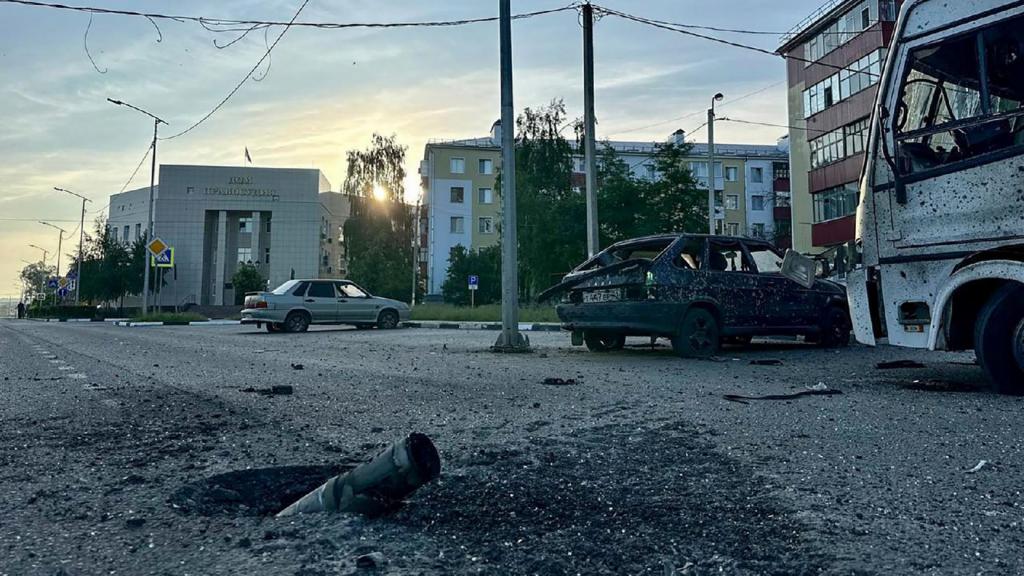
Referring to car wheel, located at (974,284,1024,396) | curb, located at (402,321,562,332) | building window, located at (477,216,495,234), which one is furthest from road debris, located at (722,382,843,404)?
building window, located at (477,216,495,234)

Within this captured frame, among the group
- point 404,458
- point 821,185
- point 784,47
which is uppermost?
point 784,47

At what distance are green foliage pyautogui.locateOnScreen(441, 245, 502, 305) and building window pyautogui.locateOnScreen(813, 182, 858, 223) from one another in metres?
21.3

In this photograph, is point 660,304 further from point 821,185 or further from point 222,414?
point 821,185

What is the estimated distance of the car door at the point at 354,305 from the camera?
1838 cm

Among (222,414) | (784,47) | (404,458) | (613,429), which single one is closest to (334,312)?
(222,414)

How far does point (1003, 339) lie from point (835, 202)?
30.0m

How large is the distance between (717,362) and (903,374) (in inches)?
70.9

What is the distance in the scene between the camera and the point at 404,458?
188cm

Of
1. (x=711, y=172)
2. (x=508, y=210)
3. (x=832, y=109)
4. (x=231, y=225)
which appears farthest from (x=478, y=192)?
(x=508, y=210)

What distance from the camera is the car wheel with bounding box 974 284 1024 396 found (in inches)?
173

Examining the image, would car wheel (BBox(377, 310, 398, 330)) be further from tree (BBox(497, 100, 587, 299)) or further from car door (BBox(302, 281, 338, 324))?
tree (BBox(497, 100, 587, 299))

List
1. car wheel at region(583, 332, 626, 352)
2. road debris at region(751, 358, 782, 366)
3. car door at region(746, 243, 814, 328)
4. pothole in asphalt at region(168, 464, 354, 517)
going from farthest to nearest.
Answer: car wheel at region(583, 332, 626, 352), car door at region(746, 243, 814, 328), road debris at region(751, 358, 782, 366), pothole in asphalt at region(168, 464, 354, 517)

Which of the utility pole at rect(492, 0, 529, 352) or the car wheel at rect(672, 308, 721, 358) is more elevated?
the utility pole at rect(492, 0, 529, 352)

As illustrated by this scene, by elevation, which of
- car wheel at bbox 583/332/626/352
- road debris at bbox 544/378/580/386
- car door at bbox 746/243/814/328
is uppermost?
car door at bbox 746/243/814/328
